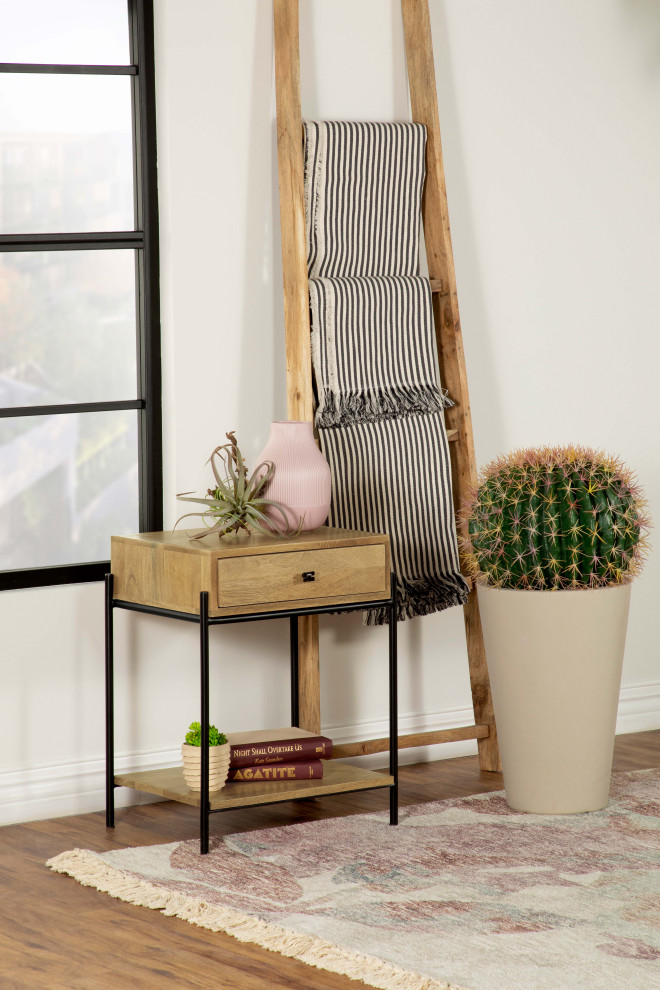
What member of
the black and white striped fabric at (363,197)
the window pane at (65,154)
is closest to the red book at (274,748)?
the black and white striped fabric at (363,197)

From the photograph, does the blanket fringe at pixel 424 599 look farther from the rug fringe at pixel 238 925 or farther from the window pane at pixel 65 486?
the rug fringe at pixel 238 925

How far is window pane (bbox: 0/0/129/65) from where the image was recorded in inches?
137

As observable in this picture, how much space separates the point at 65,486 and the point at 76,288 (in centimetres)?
52

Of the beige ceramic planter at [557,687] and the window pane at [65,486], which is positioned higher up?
the window pane at [65,486]

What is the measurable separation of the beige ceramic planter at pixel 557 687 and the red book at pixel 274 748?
0.48 metres

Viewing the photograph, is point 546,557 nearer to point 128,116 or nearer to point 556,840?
point 556,840

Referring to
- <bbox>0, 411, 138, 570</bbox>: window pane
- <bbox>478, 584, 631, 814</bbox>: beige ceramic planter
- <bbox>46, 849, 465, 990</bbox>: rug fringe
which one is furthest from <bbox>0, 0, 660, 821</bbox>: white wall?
<bbox>478, 584, 631, 814</bbox>: beige ceramic planter

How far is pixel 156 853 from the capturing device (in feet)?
10.2

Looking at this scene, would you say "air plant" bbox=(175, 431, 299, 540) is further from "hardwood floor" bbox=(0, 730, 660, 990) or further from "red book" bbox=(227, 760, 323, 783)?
"hardwood floor" bbox=(0, 730, 660, 990)

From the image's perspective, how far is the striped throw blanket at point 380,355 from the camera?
368cm

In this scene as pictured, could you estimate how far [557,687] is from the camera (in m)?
3.34

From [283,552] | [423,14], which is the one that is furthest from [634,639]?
[423,14]

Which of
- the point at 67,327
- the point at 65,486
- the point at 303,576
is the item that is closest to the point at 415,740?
the point at 303,576

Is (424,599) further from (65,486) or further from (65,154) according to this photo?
(65,154)
